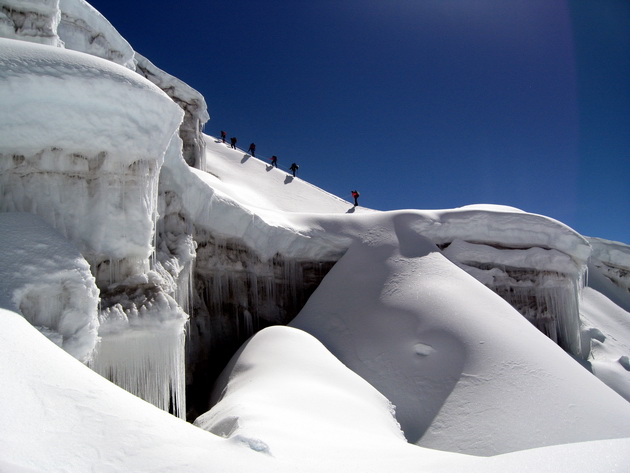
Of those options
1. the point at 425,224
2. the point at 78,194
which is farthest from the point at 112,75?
the point at 425,224

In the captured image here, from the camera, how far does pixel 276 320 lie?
422 inches

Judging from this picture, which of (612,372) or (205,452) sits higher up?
(205,452)

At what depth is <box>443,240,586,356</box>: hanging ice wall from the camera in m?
12.3

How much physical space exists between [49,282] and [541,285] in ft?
39.8

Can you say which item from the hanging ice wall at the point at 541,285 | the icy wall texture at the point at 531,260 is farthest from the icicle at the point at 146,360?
the hanging ice wall at the point at 541,285

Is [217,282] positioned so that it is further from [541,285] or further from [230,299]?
[541,285]

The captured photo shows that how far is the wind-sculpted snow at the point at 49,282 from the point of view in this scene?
12.7ft

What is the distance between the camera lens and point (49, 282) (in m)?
4.09

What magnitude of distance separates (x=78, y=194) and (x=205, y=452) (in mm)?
3683

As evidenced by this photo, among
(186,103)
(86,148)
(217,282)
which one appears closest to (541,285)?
(217,282)

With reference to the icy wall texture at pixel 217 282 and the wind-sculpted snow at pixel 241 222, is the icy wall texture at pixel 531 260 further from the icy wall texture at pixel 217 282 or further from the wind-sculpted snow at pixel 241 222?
the icy wall texture at pixel 217 282

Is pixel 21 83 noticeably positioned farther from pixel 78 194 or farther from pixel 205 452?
pixel 205 452

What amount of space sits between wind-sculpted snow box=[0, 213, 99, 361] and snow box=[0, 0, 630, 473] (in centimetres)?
2

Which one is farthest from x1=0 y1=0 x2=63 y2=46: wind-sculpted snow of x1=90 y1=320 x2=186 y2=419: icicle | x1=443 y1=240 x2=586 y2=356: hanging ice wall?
x1=443 y1=240 x2=586 y2=356: hanging ice wall
